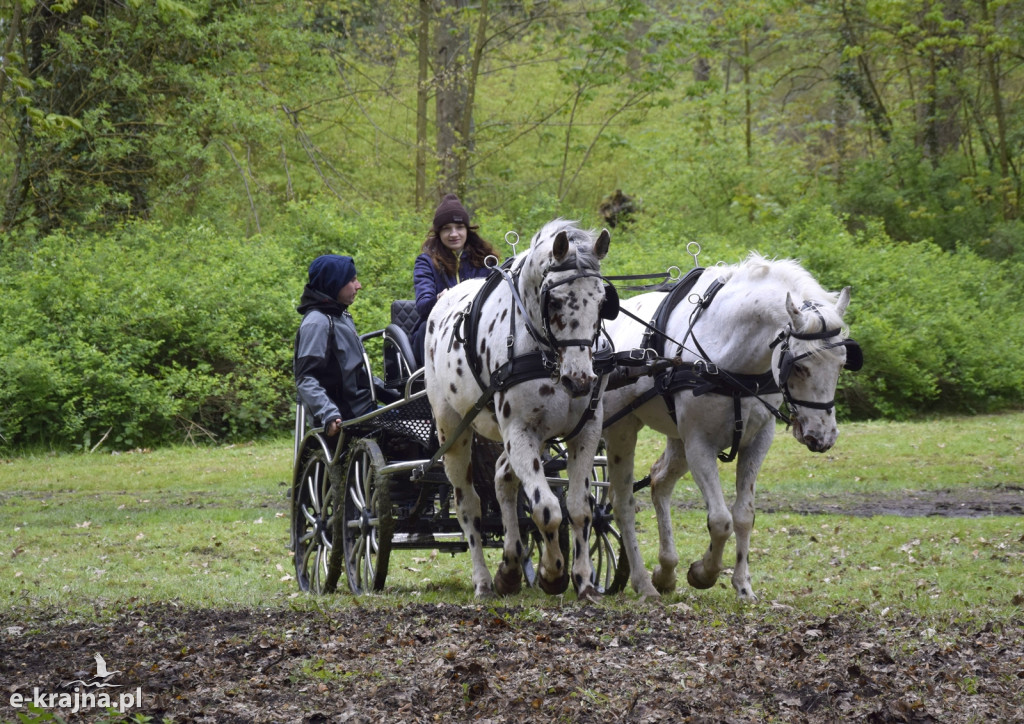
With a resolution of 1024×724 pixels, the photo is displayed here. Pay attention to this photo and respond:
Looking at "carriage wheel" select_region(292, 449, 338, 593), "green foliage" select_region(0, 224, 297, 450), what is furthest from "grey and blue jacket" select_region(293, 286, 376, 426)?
"green foliage" select_region(0, 224, 297, 450)

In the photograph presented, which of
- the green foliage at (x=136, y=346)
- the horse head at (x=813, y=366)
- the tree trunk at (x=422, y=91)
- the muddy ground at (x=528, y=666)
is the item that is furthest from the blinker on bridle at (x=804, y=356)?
the tree trunk at (x=422, y=91)

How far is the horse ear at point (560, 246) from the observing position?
5277mm

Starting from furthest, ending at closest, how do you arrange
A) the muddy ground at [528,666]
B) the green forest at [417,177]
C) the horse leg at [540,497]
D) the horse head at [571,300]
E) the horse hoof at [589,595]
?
1. the green forest at [417,177]
2. the horse hoof at [589,595]
3. the horse leg at [540,497]
4. the horse head at [571,300]
5. the muddy ground at [528,666]

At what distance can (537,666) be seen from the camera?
13.8 feet

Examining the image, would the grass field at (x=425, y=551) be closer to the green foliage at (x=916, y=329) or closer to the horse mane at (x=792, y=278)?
the horse mane at (x=792, y=278)

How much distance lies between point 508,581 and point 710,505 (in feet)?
3.83

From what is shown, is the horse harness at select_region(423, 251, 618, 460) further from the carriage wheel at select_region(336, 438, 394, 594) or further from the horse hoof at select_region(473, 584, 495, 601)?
the horse hoof at select_region(473, 584, 495, 601)

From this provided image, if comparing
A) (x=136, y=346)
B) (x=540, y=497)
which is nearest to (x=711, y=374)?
(x=540, y=497)

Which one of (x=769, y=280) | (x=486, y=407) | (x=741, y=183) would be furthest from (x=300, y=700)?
(x=741, y=183)

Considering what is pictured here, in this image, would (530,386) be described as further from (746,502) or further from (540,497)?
(746,502)

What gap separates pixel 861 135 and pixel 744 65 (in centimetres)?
395

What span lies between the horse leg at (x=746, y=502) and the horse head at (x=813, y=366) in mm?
474

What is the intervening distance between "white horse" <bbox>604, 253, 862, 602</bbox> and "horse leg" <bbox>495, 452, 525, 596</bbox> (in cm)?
72

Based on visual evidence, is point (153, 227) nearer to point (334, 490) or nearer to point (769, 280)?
point (334, 490)
